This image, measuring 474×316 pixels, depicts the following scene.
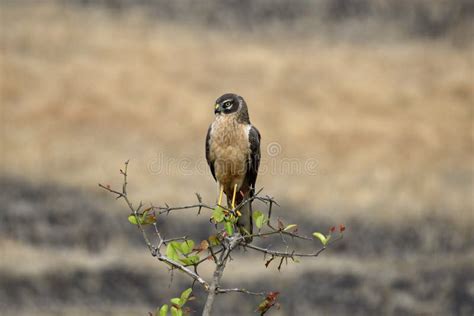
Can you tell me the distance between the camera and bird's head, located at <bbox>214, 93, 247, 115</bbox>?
9523 mm

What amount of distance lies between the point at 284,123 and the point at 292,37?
18.4ft

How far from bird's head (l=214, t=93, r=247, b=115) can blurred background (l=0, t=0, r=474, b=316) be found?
8938mm

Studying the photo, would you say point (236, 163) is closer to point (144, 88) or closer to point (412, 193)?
point (412, 193)

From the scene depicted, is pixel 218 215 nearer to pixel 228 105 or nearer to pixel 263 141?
pixel 228 105

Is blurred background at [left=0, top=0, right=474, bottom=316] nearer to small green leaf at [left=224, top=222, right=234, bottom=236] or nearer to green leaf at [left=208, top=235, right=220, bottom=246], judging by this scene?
small green leaf at [left=224, top=222, right=234, bottom=236]

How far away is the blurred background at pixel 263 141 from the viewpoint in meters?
18.6

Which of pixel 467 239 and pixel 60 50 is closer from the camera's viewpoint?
pixel 467 239

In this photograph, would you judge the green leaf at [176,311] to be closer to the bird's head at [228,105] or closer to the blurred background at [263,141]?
the bird's head at [228,105]

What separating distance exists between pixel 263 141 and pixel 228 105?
14.5 meters

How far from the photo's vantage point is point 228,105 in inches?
377

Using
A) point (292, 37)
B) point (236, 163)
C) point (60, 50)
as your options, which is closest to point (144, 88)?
point (60, 50)

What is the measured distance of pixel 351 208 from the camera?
21.1m

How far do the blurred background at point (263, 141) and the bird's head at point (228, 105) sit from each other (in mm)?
8938

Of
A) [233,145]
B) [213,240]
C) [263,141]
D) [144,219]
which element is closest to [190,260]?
[213,240]
